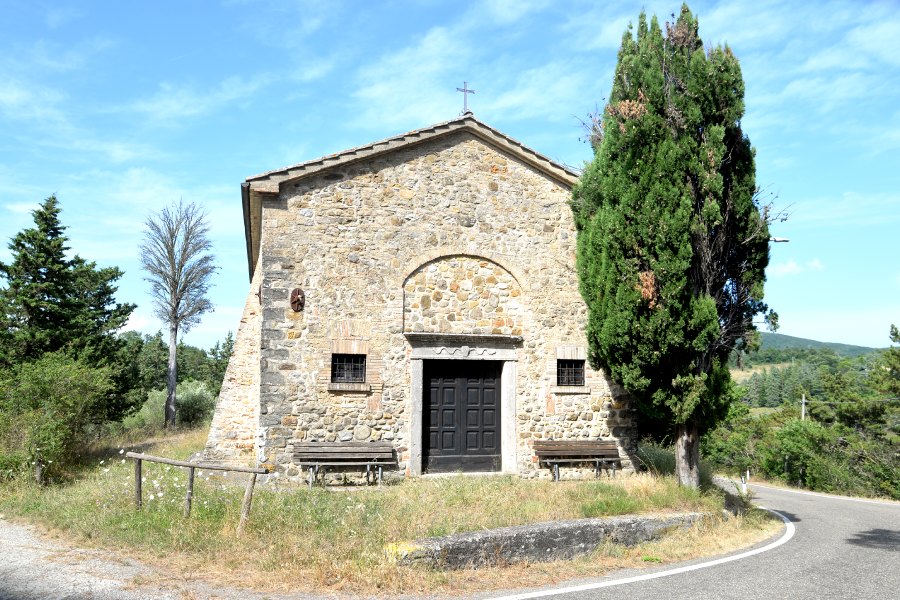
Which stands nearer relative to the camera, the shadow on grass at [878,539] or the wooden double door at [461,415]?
the shadow on grass at [878,539]

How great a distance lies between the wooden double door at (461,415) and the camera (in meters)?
11.8

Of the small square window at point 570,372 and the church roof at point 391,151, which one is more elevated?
the church roof at point 391,151

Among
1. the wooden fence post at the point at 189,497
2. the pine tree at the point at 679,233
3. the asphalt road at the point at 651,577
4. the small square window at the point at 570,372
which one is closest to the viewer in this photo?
the asphalt road at the point at 651,577

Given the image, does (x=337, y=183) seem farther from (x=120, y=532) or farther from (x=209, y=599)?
(x=209, y=599)

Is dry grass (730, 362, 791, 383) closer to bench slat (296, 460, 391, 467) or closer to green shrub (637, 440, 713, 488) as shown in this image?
green shrub (637, 440, 713, 488)

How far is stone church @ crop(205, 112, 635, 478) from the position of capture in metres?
11.2

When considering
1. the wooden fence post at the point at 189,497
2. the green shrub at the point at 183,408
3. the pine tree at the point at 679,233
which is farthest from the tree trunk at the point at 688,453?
the green shrub at the point at 183,408

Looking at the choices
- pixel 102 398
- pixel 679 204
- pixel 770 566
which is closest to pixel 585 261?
pixel 679 204

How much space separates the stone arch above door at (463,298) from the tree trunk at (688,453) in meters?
3.52

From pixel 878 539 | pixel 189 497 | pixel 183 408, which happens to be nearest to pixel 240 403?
pixel 189 497

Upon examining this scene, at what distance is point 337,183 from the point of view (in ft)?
→ 38.6

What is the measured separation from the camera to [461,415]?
1211 centimetres

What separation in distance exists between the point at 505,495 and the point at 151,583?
191 inches

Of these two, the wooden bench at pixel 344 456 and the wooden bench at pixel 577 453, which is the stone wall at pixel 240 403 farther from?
the wooden bench at pixel 577 453
